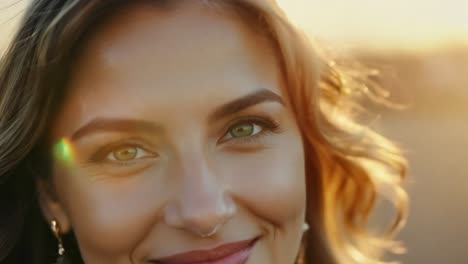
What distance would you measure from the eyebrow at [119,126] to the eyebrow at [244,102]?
0.10 metres

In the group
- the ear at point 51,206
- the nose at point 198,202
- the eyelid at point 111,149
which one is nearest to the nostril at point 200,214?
the nose at point 198,202

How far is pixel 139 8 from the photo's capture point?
1.83m

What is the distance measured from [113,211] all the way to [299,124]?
0.45 m

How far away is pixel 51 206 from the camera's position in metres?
1.96

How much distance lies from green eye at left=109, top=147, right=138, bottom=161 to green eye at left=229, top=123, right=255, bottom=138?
18cm

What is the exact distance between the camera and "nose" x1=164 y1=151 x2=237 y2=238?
175cm

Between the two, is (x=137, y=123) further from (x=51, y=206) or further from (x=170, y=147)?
(x=51, y=206)

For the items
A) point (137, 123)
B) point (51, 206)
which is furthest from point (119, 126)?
point (51, 206)

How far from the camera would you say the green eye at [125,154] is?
1.83 metres

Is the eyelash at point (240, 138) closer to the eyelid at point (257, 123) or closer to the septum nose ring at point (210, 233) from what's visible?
the eyelid at point (257, 123)

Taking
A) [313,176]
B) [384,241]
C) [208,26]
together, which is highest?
[208,26]

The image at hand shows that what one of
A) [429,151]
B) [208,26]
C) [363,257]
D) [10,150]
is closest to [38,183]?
[10,150]

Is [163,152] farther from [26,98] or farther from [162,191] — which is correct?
[26,98]

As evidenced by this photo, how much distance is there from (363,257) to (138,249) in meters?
0.75
